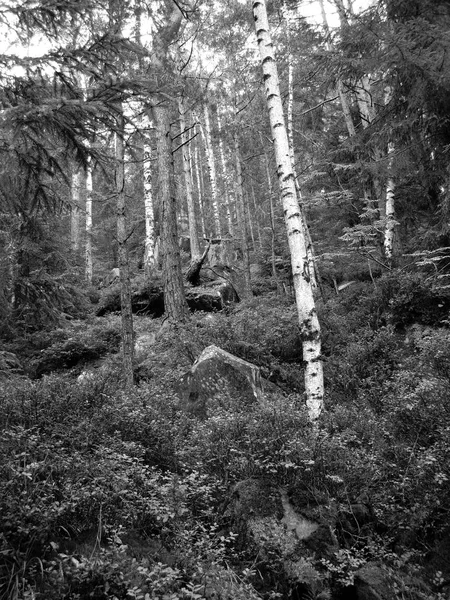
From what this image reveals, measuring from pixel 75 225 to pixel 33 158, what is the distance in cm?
2001

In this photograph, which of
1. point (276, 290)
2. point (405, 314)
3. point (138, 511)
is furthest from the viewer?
point (276, 290)

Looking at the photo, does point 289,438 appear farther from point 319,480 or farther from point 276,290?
point 276,290

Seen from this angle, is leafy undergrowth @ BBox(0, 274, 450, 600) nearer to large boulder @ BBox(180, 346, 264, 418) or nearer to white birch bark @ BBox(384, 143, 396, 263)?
large boulder @ BBox(180, 346, 264, 418)

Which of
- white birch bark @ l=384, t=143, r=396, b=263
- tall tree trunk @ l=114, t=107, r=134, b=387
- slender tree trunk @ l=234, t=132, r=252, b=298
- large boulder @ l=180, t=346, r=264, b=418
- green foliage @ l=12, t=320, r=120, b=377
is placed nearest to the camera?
large boulder @ l=180, t=346, r=264, b=418

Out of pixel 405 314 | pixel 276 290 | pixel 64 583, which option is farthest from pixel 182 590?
pixel 276 290

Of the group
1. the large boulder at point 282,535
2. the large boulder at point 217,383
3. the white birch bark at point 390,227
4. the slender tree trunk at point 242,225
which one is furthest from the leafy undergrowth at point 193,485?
the slender tree trunk at point 242,225

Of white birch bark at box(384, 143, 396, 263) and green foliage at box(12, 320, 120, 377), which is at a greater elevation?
white birch bark at box(384, 143, 396, 263)

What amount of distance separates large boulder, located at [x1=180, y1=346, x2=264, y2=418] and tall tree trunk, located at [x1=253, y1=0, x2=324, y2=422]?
1.27 meters

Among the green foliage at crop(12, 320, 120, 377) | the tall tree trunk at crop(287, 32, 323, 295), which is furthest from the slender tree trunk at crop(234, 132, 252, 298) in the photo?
the green foliage at crop(12, 320, 120, 377)

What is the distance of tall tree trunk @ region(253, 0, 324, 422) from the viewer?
266 inches

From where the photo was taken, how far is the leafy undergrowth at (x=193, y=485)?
2.83 m

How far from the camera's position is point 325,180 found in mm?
17641

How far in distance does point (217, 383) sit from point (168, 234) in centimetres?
582

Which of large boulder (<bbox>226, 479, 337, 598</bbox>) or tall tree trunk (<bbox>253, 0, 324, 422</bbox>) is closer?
large boulder (<bbox>226, 479, 337, 598</bbox>)
